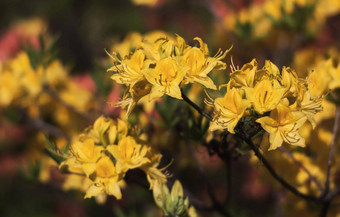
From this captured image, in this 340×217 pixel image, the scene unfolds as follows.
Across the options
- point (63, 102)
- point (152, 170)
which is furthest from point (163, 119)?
point (63, 102)

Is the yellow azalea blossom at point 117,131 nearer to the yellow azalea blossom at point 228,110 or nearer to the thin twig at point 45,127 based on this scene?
the yellow azalea blossom at point 228,110

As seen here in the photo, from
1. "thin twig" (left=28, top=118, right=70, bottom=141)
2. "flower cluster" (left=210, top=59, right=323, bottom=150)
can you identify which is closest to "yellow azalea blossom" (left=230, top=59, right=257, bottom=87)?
"flower cluster" (left=210, top=59, right=323, bottom=150)

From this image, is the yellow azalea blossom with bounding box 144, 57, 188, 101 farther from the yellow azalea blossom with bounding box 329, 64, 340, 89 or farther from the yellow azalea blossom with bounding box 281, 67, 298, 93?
the yellow azalea blossom with bounding box 329, 64, 340, 89

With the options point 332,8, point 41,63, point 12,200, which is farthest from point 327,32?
point 12,200

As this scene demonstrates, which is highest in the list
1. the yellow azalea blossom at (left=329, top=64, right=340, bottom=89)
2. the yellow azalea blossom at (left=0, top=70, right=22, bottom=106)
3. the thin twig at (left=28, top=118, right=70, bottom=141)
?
the yellow azalea blossom at (left=329, top=64, right=340, bottom=89)

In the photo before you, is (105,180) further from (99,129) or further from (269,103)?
(269,103)
